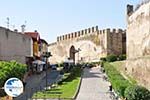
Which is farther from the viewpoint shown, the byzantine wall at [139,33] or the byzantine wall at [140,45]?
the byzantine wall at [139,33]

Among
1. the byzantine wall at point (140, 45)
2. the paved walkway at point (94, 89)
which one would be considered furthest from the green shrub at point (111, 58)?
the byzantine wall at point (140, 45)

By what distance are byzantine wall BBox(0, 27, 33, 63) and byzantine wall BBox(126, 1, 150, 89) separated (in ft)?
37.3

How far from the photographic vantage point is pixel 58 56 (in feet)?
265

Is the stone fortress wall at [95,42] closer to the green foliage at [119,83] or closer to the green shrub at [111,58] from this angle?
the green shrub at [111,58]

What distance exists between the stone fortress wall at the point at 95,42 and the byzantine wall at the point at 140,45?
22890 millimetres

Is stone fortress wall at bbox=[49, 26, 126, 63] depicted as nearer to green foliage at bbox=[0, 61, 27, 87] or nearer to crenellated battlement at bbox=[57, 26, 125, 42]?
crenellated battlement at bbox=[57, 26, 125, 42]

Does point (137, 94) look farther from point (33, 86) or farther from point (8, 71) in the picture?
point (33, 86)

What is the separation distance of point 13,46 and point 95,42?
1994cm

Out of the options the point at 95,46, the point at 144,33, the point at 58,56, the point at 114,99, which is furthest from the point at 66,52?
the point at 114,99

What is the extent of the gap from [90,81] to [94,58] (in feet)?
84.7

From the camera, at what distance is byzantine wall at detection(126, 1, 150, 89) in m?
31.0

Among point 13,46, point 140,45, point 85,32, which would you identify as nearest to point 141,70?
point 140,45

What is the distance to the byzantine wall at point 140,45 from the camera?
102 feet

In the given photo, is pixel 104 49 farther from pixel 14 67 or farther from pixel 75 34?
pixel 14 67
